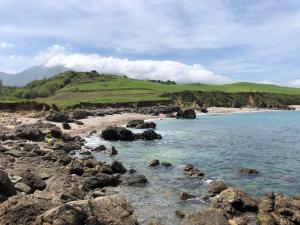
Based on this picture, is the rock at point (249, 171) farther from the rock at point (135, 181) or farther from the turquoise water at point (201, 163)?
the rock at point (135, 181)

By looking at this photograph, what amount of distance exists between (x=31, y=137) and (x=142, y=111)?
82734 mm

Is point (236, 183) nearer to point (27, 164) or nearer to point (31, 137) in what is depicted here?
point (27, 164)

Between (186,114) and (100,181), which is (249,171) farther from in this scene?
(186,114)

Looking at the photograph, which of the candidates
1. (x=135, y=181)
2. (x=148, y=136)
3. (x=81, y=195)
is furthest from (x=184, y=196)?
(x=148, y=136)

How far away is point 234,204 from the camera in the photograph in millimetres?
30094

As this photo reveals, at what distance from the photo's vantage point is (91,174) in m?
40.8

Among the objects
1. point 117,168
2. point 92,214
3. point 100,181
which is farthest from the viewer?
point 117,168

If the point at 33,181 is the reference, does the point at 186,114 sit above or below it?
below

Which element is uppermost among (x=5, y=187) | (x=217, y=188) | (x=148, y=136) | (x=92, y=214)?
(x=92, y=214)

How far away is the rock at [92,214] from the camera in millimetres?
18344

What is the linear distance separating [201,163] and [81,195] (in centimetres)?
2352

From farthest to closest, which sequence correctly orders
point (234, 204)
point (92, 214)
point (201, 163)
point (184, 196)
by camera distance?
1. point (201, 163)
2. point (184, 196)
3. point (234, 204)
4. point (92, 214)

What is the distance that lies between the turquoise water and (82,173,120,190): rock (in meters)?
1.58

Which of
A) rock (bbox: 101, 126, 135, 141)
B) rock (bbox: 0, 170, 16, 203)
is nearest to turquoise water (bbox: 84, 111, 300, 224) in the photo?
rock (bbox: 101, 126, 135, 141)
